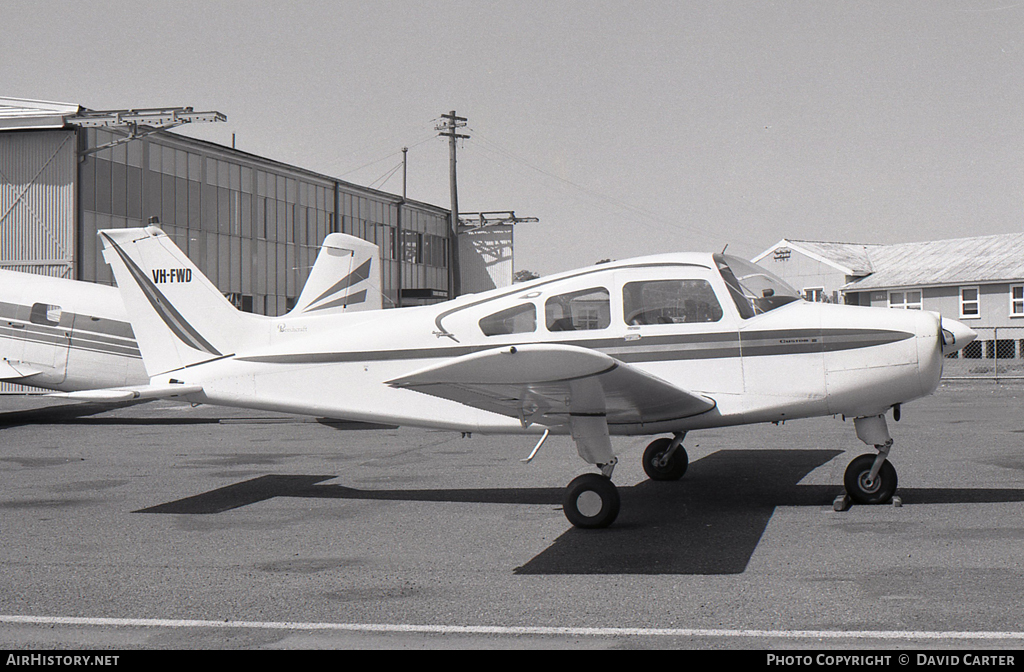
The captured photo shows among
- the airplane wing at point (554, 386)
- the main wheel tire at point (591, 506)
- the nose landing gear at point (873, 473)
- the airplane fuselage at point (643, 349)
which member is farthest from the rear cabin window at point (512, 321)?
the nose landing gear at point (873, 473)

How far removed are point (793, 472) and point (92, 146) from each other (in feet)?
80.4

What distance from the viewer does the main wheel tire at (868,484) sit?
7.71 metres

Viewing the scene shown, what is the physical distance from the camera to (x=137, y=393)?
8.39m

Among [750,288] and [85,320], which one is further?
[85,320]

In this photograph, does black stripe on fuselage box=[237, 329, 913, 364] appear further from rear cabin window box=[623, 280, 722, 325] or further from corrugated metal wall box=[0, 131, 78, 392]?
corrugated metal wall box=[0, 131, 78, 392]

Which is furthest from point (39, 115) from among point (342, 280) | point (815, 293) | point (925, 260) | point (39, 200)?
point (925, 260)

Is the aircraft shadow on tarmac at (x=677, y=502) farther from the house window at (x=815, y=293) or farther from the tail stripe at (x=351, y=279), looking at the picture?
the house window at (x=815, y=293)

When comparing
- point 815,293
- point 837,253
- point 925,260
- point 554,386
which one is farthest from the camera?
point 837,253

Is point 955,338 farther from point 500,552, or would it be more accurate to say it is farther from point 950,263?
point 950,263

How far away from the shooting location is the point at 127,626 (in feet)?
15.8

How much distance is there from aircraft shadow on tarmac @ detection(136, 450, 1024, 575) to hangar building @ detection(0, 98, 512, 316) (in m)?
18.4

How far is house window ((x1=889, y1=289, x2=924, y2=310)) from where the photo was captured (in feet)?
140

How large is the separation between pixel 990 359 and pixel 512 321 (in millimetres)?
31226

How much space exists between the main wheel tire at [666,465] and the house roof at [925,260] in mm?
35342
